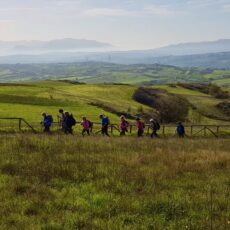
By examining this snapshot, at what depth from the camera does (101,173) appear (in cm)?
1277

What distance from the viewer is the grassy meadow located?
873cm

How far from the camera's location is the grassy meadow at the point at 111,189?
8.73 meters

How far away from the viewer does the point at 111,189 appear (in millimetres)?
11070

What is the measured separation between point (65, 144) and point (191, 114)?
2661 inches

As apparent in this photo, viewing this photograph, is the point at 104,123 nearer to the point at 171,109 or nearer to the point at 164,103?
the point at 171,109

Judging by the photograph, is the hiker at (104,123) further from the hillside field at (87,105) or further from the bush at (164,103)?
the bush at (164,103)

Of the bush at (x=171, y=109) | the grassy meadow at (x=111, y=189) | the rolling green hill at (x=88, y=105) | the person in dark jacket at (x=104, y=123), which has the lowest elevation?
the bush at (x=171, y=109)

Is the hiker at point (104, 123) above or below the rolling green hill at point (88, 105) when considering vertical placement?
above

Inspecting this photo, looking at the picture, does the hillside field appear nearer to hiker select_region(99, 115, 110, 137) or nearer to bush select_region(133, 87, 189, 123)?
bush select_region(133, 87, 189, 123)

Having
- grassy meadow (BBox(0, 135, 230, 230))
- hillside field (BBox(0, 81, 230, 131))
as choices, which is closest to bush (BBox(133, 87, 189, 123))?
hillside field (BBox(0, 81, 230, 131))

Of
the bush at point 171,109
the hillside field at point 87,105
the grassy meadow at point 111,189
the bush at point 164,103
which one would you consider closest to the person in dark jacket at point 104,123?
the hillside field at point 87,105

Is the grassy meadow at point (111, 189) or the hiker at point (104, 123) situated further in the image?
the hiker at point (104, 123)

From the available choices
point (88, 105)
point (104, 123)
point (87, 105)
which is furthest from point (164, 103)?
point (104, 123)

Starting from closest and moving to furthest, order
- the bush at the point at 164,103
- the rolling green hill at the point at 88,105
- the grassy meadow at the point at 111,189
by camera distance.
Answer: the grassy meadow at the point at 111,189
the rolling green hill at the point at 88,105
the bush at the point at 164,103
